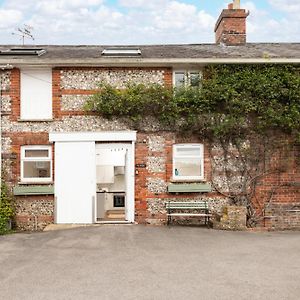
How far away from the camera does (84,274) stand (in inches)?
392

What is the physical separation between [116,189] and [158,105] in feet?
25.7

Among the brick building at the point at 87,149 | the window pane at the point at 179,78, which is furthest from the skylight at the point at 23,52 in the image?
the window pane at the point at 179,78

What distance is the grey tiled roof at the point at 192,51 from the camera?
18.3m

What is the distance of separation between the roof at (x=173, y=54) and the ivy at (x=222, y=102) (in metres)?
0.53

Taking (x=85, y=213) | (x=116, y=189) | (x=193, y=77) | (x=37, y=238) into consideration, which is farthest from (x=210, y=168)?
(x=116, y=189)

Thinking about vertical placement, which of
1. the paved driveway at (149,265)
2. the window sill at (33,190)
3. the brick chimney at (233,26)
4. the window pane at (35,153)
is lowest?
the paved driveway at (149,265)

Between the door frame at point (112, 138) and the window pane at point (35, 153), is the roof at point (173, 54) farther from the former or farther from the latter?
the window pane at point (35, 153)

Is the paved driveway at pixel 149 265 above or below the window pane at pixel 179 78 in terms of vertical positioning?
below

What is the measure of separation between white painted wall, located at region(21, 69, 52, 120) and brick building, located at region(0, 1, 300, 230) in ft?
0.10

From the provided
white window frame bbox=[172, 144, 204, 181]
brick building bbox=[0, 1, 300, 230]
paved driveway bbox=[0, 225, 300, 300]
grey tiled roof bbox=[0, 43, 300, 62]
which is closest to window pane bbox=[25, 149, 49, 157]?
brick building bbox=[0, 1, 300, 230]

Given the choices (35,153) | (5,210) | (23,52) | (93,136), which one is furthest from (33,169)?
(23,52)

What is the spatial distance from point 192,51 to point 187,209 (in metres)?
5.84

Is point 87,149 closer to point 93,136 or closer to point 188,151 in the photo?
point 93,136

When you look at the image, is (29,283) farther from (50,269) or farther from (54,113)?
(54,113)
